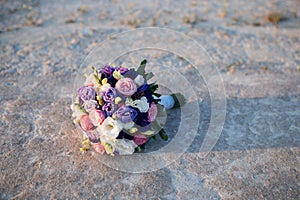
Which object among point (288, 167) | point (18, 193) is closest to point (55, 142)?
point (18, 193)

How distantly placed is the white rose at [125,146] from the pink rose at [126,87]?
1.19ft

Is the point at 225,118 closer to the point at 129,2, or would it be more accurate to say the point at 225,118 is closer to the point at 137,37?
the point at 137,37

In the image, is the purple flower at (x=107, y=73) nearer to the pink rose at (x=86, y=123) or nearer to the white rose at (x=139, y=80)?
the white rose at (x=139, y=80)

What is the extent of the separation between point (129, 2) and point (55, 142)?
3.30 metres

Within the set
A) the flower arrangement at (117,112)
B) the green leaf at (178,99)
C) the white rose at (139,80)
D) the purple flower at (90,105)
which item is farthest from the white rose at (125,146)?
the green leaf at (178,99)

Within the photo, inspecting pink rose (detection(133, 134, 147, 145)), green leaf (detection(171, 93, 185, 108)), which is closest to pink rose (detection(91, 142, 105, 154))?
pink rose (detection(133, 134, 147, 145))

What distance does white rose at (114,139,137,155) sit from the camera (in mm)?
2770

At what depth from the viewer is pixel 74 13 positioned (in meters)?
5.32

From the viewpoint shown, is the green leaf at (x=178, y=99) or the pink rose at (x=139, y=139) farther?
the green leaf at (x=178, y=99)

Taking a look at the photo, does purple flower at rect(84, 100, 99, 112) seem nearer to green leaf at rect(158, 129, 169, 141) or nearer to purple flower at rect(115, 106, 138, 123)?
purple flower at rect(115, 106, 138, 123)

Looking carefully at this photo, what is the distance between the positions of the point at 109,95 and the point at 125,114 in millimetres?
193

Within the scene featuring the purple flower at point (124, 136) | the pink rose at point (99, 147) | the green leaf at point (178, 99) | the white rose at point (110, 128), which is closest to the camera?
the white rose at point (110, 128)

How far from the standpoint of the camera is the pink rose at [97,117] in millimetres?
2701

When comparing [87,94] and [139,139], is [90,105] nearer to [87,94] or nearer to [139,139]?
[87,94]
